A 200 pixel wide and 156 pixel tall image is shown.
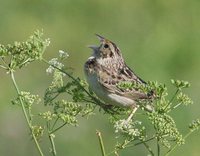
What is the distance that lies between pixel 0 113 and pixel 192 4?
15.6 ft

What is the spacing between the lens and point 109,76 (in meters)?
6.22

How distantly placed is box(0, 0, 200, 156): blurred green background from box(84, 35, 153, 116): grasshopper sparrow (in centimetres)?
281

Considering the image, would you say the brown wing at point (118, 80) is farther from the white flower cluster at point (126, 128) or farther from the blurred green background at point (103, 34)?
the blurred green background at point (103, 34)

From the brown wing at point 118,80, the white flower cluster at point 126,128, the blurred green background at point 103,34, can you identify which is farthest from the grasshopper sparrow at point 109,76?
the blurred green background at point 103,34

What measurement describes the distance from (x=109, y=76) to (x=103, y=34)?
6577mm

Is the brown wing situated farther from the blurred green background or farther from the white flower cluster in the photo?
the blurred green background

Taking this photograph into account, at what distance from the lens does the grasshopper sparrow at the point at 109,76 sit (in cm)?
573

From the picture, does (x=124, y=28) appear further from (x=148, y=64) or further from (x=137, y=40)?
(x=148, y=64)

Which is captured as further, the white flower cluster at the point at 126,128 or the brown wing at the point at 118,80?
the brown wing at the point at 118,80

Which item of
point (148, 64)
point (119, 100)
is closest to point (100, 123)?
point (148, 64)

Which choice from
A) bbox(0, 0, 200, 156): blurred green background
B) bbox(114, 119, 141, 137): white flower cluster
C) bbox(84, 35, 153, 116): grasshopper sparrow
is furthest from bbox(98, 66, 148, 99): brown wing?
bbox(0, 0, 200, 156): blurred green background

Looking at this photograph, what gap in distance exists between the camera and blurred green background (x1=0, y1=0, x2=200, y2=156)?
9.77m

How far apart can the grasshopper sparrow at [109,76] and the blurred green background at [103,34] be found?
281cm

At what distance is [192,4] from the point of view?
46.4ft
